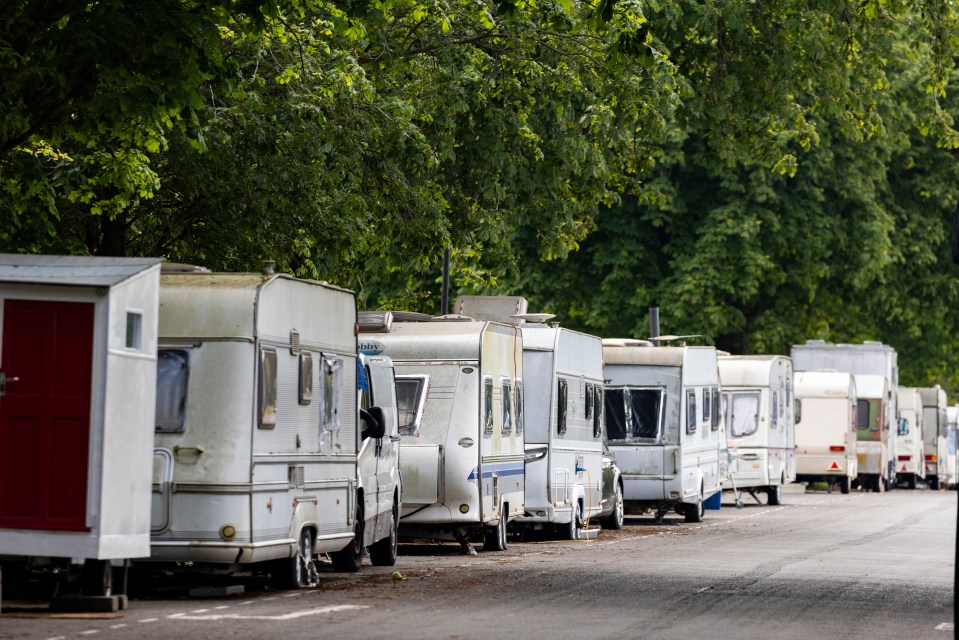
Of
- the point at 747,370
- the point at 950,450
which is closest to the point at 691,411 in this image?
the point at 747,370

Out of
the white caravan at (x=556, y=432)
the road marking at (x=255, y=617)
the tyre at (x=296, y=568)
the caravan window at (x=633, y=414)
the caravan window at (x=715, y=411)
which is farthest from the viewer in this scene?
the caravan window at (x=715, y=411)

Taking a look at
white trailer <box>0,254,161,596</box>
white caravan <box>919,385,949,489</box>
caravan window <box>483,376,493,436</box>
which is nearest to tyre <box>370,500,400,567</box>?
caravan window <box>483,376,493,436</box>

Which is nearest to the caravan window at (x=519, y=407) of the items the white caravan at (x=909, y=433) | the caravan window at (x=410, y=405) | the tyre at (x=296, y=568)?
the caravan window at (x=410, y=405)

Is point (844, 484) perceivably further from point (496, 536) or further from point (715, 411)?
point (496, 536)

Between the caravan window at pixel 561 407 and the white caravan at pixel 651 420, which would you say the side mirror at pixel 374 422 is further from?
the white caravan at pixel 651 420

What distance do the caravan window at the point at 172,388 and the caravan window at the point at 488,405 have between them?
23.2 ft

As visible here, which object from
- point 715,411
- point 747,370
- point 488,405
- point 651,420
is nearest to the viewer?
point 488,405

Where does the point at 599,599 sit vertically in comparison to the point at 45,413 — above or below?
below

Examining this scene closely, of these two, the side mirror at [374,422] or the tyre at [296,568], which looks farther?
the side mirror at [374,422]

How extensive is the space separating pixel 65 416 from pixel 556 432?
12394 millimetres

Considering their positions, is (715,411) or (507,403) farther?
(715,411)

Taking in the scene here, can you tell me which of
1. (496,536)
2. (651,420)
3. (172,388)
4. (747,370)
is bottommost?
(496,536)

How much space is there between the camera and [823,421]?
4472cm

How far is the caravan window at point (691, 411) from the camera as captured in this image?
30078 millimetres
